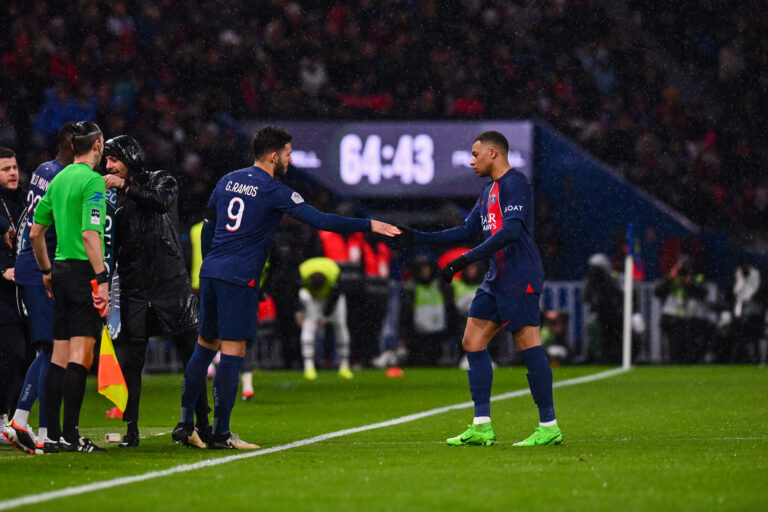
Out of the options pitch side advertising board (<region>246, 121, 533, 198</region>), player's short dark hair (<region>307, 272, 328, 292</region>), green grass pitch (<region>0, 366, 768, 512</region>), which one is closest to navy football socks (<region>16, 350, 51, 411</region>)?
green grass pitch (<region>0, 366, 768, 512</region>)

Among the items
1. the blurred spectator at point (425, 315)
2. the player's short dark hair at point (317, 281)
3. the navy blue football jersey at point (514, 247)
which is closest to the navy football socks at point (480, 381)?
the navy blue football jersey at point (514, 247)

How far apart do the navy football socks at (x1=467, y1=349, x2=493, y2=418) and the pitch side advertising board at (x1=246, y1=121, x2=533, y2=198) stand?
14324mm

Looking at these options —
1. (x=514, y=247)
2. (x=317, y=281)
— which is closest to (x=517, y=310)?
(x=514, y=247)

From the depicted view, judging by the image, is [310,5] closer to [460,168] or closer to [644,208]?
[460,168]

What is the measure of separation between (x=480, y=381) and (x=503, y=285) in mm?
671

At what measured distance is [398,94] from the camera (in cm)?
2545

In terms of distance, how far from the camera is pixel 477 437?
338 inches

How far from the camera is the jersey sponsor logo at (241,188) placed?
828 cm

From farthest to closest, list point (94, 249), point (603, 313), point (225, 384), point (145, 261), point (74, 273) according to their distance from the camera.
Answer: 1. point (603, 313)
2. point (145, 261)
3. point (225, 384)
4. point (74, 273)
5. point (94, 249)

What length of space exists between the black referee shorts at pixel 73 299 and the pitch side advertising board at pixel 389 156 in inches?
582

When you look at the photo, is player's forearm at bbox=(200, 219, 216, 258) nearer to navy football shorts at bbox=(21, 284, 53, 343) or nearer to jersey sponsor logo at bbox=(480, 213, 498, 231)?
navy football shorts at bbox=(21, 284, 53, 343)

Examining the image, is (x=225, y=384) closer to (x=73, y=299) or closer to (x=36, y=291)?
(x=73, y=299)

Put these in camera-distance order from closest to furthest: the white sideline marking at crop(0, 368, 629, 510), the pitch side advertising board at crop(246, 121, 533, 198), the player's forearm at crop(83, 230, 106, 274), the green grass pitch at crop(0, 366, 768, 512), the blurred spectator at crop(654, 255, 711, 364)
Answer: the green grass pitch at crop(0, 366, 768, 512) → the white sideline marking at crop(0, 368, 629, 510) → the player's forearm at crop(83, 230, 106, 274) → the blurred spectator at crop(654, 255, 711, 364) → the pitch side advertising board at crop(246, 121, 533, 198)

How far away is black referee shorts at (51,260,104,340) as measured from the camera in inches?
320
